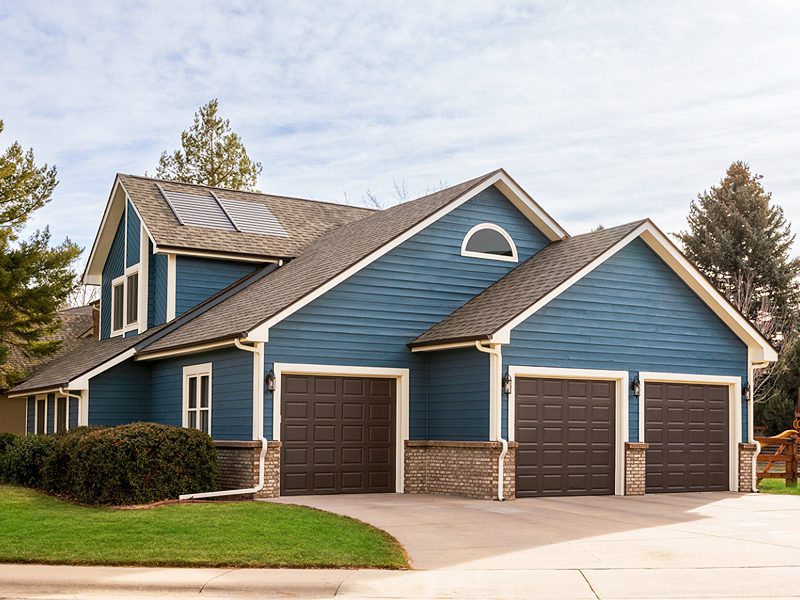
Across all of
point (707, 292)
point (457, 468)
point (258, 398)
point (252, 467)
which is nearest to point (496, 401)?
point (457, 468)

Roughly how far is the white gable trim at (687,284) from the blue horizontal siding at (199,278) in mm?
8807

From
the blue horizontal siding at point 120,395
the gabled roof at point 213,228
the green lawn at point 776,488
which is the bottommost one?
the green lawn at point 776,488

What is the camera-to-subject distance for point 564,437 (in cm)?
2047

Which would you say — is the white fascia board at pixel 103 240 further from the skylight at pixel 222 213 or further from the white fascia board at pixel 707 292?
the white fascia board at pixel 707 292

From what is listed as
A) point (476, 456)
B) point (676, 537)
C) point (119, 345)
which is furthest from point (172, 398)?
point (676, 537)

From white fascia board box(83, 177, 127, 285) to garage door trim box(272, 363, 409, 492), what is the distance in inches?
409

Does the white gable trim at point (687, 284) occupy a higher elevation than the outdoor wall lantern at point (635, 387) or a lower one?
higher

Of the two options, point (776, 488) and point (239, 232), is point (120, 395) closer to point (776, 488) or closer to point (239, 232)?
point (239, 232)

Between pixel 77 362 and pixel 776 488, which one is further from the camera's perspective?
pixel 77 362

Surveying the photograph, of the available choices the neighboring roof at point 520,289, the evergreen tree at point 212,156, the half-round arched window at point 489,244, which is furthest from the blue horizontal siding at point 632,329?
the evergreen tree at point 212,156

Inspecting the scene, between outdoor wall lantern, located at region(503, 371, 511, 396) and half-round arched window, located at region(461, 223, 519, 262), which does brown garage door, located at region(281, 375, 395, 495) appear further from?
half-round arched window, located at region(461, 223, 519, 262)

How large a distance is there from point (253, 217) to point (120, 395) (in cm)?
599

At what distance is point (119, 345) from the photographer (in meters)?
26.3

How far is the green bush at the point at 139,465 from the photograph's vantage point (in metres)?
17.0
